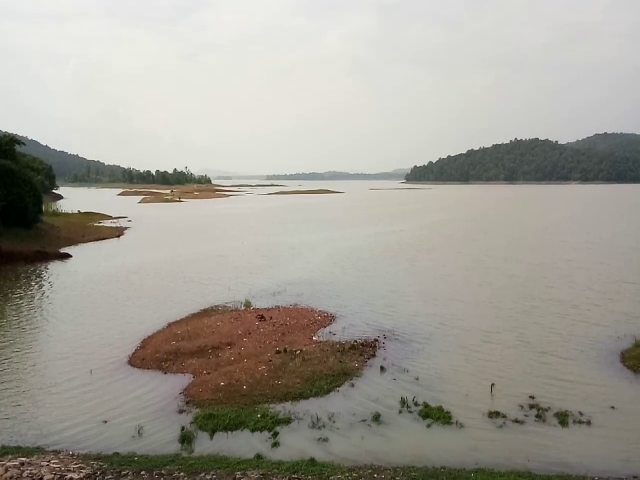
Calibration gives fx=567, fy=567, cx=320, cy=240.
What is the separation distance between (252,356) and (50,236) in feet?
125

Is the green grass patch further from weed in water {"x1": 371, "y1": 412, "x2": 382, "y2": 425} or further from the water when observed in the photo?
weed in water {"x1": 371, "y1": 412, "x2": 382, "y2": 425}

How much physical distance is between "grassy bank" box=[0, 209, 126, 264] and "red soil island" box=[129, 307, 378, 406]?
889 inches

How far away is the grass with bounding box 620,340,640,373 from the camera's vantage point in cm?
1877

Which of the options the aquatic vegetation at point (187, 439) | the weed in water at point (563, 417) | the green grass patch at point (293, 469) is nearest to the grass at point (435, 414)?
the weed in water at point (563, 417)

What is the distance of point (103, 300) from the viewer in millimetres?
30953

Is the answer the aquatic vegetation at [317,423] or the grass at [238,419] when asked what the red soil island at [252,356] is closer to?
the grass at [238,419]

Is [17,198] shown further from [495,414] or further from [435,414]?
Result: [495,414]

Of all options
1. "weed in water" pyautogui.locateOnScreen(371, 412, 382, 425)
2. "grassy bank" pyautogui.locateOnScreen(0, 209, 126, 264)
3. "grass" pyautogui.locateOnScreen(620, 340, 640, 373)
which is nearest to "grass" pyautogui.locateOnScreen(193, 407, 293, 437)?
"weed in water" pyautogui.locateOnScreen(371, 412, 382, 425)

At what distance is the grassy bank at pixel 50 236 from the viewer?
4231 centimetres

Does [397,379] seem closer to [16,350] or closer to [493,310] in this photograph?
[493,310]

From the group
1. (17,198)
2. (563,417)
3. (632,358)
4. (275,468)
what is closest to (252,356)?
(275,468)

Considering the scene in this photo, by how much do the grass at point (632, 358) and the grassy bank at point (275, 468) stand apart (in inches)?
345

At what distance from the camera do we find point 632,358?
19.4 m

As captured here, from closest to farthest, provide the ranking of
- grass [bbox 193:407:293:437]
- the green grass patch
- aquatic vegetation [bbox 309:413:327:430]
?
the green grass patch, grass [bbox 193:407:293:437], aquatic vegetation [bbox 309:413:327:430]
